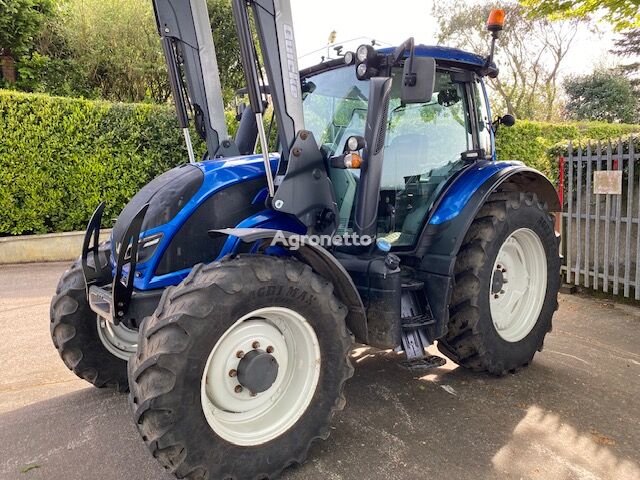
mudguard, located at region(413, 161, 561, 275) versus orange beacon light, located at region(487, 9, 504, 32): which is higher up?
orange beacon light, located at region(487, 9, 504, 32)

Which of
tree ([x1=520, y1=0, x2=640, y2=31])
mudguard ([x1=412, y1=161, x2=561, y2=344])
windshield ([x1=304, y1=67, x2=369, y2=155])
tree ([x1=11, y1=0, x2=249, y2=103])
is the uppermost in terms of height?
tree ([x1=11, y1=0, x2=249, y2=103])

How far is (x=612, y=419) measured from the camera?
2.92m

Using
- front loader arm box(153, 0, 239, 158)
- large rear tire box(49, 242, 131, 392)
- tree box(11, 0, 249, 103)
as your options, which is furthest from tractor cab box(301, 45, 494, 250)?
tree box(11, 0, 249, 103)

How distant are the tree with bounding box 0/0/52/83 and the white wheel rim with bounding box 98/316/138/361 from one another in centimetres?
878

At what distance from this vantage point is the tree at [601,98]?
74.9 ft

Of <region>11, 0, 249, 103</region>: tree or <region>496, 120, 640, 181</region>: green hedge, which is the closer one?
<region>11, 0, 249, 103</region>: tree

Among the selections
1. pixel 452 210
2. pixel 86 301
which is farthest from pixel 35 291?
pixel 452 210

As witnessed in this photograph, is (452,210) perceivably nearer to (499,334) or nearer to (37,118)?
(499,334)

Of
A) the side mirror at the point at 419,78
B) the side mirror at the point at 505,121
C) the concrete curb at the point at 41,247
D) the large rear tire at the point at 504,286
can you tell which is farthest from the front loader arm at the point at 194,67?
the concrete curb at the point at 41,247

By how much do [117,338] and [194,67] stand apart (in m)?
1.91

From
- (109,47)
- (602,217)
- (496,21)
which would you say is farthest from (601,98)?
(496,21)

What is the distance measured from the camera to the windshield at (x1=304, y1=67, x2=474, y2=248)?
3061mm

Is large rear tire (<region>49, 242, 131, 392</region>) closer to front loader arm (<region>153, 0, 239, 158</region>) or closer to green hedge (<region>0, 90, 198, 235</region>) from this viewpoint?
front loader arm (<region>153, 0, 239, 158</region>)

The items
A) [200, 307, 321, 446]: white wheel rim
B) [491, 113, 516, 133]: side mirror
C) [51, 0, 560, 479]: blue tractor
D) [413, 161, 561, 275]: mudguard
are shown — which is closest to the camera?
[51, 0, 560, 479]: blue tractor
